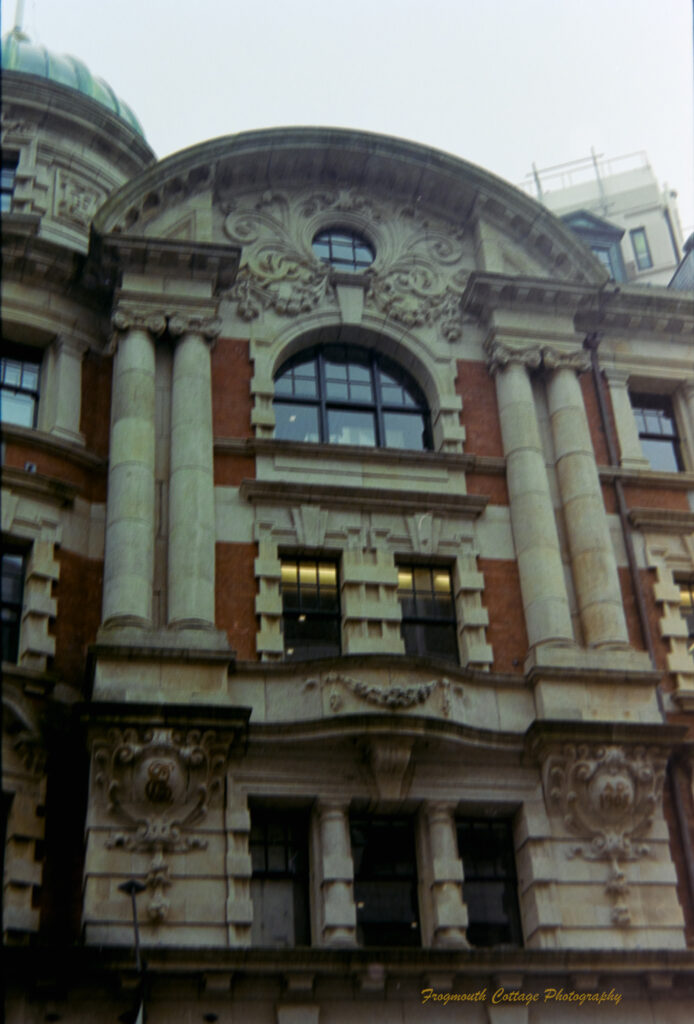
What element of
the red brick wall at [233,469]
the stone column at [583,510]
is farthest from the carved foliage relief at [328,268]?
the red brick wall at [233,469]

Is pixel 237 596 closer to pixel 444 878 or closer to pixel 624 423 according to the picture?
pixel 444 878

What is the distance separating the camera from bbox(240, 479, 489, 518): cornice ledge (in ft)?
67.1

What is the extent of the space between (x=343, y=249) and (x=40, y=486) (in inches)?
319

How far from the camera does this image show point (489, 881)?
18.3 meters

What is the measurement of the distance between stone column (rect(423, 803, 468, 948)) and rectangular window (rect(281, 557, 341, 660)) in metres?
3.03

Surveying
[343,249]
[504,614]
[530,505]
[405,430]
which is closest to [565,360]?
[405,430]

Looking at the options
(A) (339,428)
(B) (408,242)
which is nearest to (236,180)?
(B) (408,242)

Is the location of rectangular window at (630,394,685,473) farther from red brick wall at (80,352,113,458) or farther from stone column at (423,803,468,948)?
red brick wall at (80,352,113,458)

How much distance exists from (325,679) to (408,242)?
990 centimetres

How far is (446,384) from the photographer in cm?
2275

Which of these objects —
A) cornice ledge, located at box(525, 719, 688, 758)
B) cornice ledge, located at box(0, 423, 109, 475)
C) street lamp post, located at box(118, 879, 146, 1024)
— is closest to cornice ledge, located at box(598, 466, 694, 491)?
cornice ledge, located at box(525, 719, 688, 758)

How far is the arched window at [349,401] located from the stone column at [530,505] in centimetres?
163

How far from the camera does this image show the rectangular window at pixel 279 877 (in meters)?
17.2

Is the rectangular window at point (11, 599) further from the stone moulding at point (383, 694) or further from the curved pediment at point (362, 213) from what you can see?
the curved pediment at point (362, 213)
